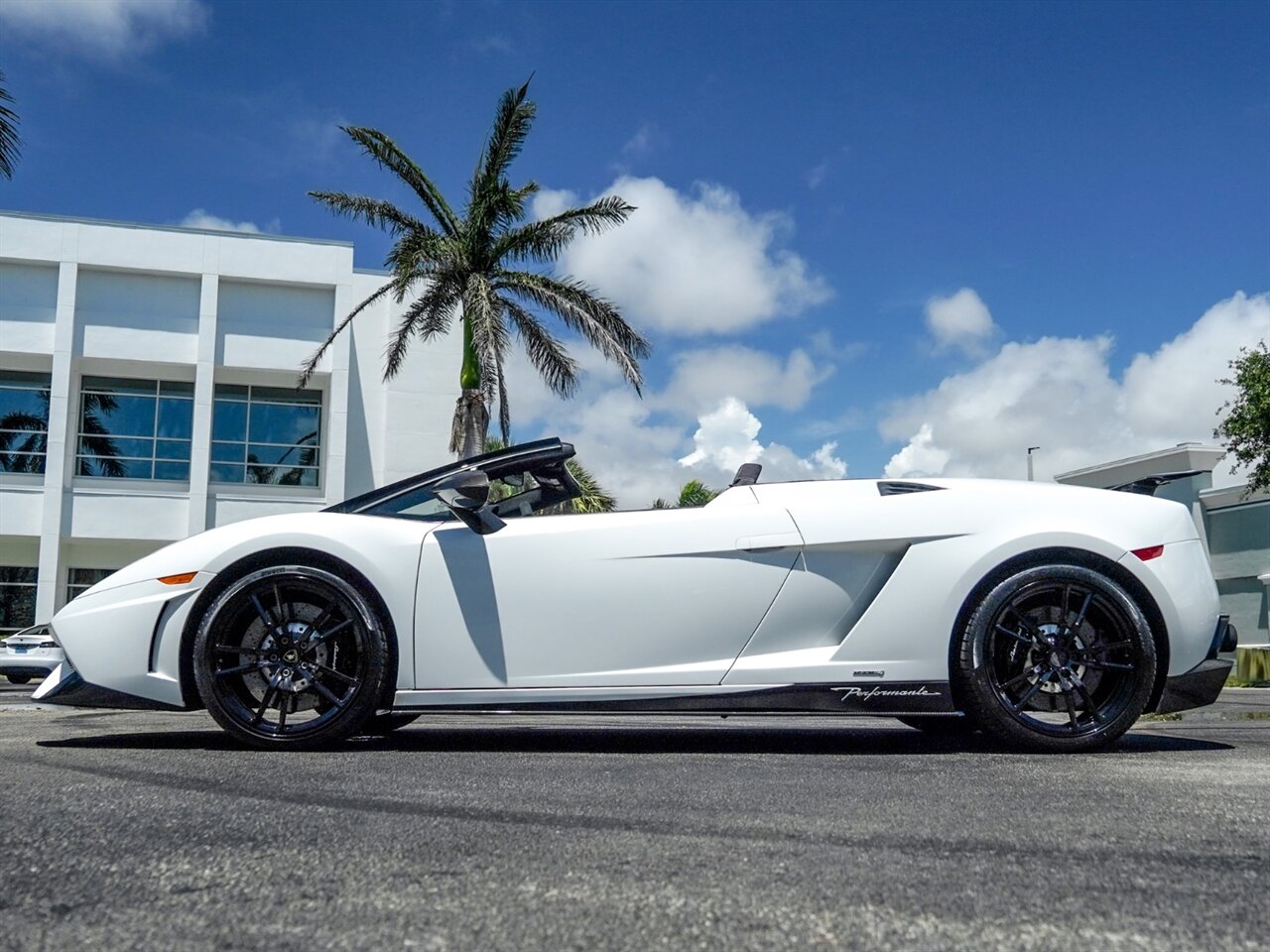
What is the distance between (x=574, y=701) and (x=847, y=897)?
225 cm

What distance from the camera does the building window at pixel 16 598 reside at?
95.5ft

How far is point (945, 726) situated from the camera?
497 centimetres

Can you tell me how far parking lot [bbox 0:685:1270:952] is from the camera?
1.71 metres

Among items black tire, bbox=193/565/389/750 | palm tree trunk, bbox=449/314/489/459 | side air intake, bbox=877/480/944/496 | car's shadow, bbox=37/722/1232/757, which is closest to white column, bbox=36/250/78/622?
palm tree trunk, bbox=449/314/489/459

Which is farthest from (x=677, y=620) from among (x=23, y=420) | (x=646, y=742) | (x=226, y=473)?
(x=23, y=420)

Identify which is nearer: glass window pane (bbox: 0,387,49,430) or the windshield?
the windshield

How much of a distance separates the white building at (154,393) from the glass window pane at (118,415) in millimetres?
37

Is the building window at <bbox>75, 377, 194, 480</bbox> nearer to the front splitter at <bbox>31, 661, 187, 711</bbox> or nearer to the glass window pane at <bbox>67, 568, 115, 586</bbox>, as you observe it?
the glass window pane at <bbox>67, 568, 115, 586</bbox>

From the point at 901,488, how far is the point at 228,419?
1124 inches

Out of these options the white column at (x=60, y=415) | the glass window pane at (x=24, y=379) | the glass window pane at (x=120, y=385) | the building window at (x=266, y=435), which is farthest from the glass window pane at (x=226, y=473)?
the glass window pane at (x=24, y=379)

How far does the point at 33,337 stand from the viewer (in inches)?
1123

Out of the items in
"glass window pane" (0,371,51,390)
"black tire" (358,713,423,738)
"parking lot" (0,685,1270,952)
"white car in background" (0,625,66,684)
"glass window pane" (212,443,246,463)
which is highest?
"glass window pane" (0,371,51,390)

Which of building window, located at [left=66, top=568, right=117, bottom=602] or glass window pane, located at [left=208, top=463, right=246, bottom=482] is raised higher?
glass window pane, located at [left=208, top=463, right=246, bottom=482]

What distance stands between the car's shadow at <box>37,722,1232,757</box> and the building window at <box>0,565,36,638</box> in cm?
2788
